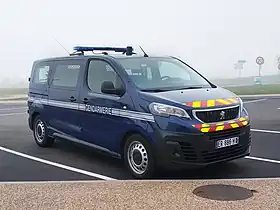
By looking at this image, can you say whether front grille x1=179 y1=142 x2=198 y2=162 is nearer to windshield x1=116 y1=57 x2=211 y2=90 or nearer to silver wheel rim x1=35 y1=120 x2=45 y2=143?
windshield x1=116 y1=57 x2=211 y2=90

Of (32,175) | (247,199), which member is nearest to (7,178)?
(32,175)

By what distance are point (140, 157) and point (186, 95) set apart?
1.09m

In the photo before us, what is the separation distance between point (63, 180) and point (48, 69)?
9.97 feet

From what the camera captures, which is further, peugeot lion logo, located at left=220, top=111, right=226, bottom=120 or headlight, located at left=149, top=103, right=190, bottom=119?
peugeot lion logo, located at left=220, top=111, right=226, bottom=120

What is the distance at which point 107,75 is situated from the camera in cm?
→ 663

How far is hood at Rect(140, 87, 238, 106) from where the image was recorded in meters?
5.73

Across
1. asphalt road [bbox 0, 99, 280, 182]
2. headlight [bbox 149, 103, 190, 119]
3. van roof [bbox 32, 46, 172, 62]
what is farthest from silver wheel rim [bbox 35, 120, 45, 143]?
headlight [bbox 149, 103, 190, 119]

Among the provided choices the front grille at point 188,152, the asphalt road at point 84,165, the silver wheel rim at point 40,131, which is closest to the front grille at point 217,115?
the front grille at point 188,152

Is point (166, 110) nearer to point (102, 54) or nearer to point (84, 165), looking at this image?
point (102, 54)

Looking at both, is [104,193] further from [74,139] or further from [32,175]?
[74,139]

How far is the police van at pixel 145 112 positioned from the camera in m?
5.59

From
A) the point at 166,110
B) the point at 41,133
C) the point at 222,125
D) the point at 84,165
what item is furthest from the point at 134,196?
the point at 41,133

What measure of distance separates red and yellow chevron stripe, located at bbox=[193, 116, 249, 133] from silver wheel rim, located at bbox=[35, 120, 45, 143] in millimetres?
4002

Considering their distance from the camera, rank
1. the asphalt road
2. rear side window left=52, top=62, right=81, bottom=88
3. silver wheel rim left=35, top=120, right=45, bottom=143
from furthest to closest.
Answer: silver wheel rim left=35, top=120, right=45, bottom=143 < rear side window left=52, top=62, right=81, bottom=88 < the asphalt road
